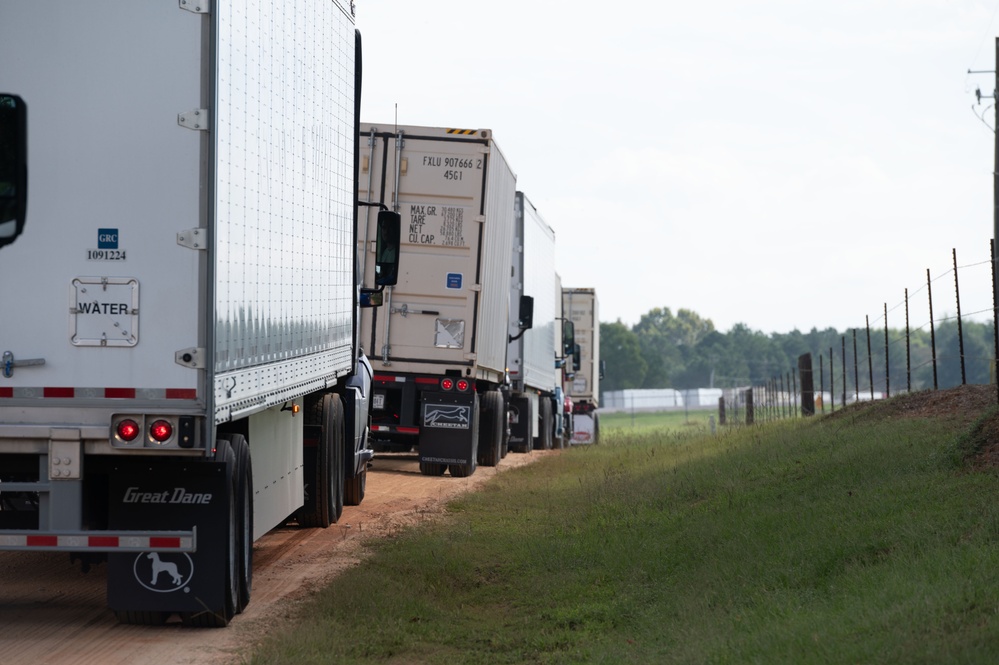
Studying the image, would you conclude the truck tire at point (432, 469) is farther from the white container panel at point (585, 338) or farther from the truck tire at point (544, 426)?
the white container panel at point (585, 338)

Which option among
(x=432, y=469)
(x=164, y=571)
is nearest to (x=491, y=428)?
(x=432, y=469)

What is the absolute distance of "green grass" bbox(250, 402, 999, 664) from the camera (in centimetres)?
Answer: 682

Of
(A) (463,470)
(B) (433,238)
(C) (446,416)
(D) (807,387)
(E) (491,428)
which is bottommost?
(A) (463,470)

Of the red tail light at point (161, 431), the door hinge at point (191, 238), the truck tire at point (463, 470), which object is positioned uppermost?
the door hinge at point (191, 238)

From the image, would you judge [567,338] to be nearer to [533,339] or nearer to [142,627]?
[533,339]

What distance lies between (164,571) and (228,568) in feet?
1.24

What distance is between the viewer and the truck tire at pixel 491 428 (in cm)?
2191

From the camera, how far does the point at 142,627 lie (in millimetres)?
8031

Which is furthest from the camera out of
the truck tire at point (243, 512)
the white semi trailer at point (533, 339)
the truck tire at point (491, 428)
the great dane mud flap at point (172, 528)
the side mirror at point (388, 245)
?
the white semi trailer at point (533, 339)

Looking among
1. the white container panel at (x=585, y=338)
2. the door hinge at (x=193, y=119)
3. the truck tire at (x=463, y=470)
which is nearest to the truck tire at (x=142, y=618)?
the door hinge at (x=193, y=119)

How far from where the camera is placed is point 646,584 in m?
9.35

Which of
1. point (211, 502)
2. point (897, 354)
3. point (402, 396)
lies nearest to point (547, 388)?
point (402, 396)

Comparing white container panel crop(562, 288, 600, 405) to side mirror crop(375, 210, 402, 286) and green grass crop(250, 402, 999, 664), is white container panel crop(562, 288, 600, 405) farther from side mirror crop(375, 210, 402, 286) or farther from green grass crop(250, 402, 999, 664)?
side mirror crop(375, 210, 402, 286)

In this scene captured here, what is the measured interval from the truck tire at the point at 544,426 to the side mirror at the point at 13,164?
79.6 feet
